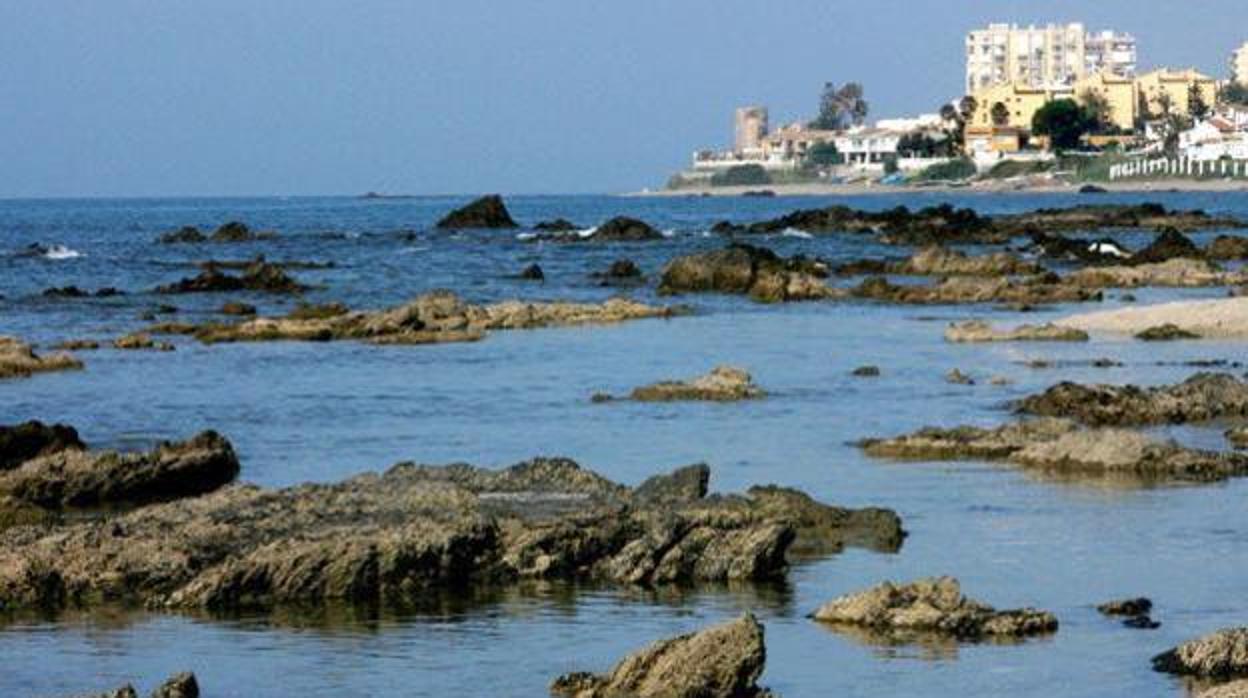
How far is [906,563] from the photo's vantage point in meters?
16.7

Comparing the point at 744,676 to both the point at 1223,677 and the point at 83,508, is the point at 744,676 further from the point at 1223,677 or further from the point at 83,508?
the point at 83,508

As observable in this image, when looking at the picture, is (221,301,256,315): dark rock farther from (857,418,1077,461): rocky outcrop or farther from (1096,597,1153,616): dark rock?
(1096,597,1153,616): dark rock

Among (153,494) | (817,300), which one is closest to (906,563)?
(153,494)

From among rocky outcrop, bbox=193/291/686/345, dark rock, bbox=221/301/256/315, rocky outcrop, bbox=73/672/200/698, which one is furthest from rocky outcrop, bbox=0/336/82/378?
rocky outcrop, bbox=73/672/200/698

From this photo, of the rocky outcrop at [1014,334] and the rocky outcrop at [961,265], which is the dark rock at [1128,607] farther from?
the rocky outcrop at [961,265]

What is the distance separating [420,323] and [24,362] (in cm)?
864

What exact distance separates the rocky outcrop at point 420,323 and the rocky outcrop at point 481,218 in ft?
219

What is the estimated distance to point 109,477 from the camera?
19.5 metres

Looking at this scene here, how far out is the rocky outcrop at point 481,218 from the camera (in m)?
111

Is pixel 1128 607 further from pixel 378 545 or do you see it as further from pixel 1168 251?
pixel 1168 251

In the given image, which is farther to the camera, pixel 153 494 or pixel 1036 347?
pixel 1036 347

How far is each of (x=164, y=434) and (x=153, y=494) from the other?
19.5 feet

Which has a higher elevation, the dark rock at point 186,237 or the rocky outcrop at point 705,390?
the rocky outcrop at point 705,390

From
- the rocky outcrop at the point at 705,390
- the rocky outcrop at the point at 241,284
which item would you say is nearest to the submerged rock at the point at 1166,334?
the rocky outcrop at the point at 705,390
